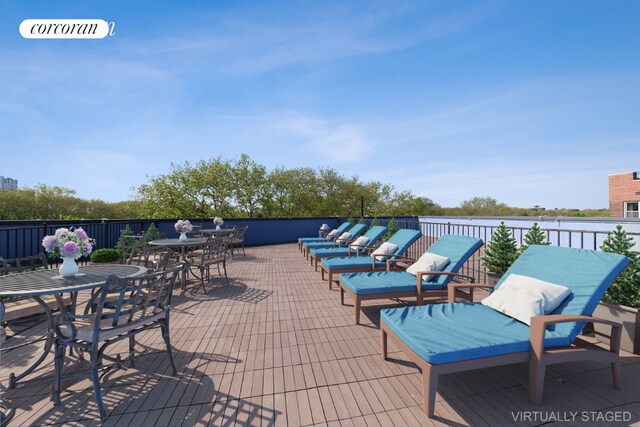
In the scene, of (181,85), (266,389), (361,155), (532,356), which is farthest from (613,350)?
(361,155)

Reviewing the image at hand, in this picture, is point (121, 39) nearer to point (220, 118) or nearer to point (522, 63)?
point (220, 118)

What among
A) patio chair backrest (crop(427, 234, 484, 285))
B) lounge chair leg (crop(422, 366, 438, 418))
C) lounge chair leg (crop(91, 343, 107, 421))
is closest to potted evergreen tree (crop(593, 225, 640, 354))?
patio chair backrest (crop(427, 234, 484, 285))

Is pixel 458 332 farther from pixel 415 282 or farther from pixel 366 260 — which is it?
pixel 366 260

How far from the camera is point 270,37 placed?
7820mm

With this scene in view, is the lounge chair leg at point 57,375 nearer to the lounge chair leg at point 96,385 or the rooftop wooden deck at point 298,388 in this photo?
the rooftop wooden deck at point 298,388

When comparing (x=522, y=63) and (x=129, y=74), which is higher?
(x=522, y=63)

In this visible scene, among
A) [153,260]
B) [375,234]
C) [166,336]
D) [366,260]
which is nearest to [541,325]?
[166,336]

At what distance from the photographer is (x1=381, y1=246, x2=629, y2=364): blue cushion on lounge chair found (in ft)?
6.18

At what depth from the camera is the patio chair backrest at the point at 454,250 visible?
12.1ft

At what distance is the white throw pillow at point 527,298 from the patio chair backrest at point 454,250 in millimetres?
963

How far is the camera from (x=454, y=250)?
399 centimetres

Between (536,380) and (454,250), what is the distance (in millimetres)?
2183

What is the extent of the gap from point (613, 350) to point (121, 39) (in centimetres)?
929

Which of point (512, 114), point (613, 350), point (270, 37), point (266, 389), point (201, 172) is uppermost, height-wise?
point (270, 37)
